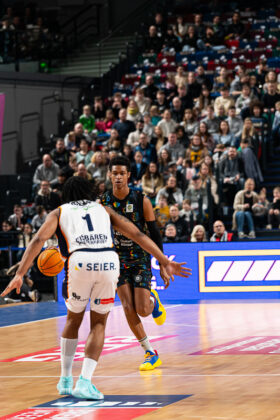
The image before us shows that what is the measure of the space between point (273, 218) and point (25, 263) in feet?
41.8

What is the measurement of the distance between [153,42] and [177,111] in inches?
240

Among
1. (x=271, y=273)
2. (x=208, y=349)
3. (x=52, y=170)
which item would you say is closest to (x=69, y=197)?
(x=208, y=349)

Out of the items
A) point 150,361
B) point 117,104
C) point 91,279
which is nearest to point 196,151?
point 117,104

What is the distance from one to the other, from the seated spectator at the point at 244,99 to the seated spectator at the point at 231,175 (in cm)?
225

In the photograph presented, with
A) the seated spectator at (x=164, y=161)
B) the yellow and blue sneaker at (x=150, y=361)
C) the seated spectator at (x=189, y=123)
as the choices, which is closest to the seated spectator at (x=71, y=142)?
the seated spectator at (x=189, y=123)

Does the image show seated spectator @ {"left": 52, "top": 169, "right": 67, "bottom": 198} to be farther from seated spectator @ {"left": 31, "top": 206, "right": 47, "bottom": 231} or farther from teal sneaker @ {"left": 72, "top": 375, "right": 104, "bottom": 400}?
teal sneaker @ {"left": 72, "top": 375, "right": 104, "bottom": 400}

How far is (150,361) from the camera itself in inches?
374

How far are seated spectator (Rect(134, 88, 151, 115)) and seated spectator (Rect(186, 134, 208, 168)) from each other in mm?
3738

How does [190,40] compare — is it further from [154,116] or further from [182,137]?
[182,137]

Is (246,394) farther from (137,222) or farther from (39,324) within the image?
(39,324)

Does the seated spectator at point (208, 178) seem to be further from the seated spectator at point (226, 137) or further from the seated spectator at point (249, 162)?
the seated spectator at point (226, 137)

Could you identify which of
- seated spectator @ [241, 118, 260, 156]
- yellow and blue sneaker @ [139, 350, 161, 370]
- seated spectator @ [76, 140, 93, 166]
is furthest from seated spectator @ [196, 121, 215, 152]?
yellow and blue sneaker @ [139, 350, 161, 370]

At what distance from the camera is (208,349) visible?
433 inches

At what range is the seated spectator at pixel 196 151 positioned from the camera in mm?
21047
